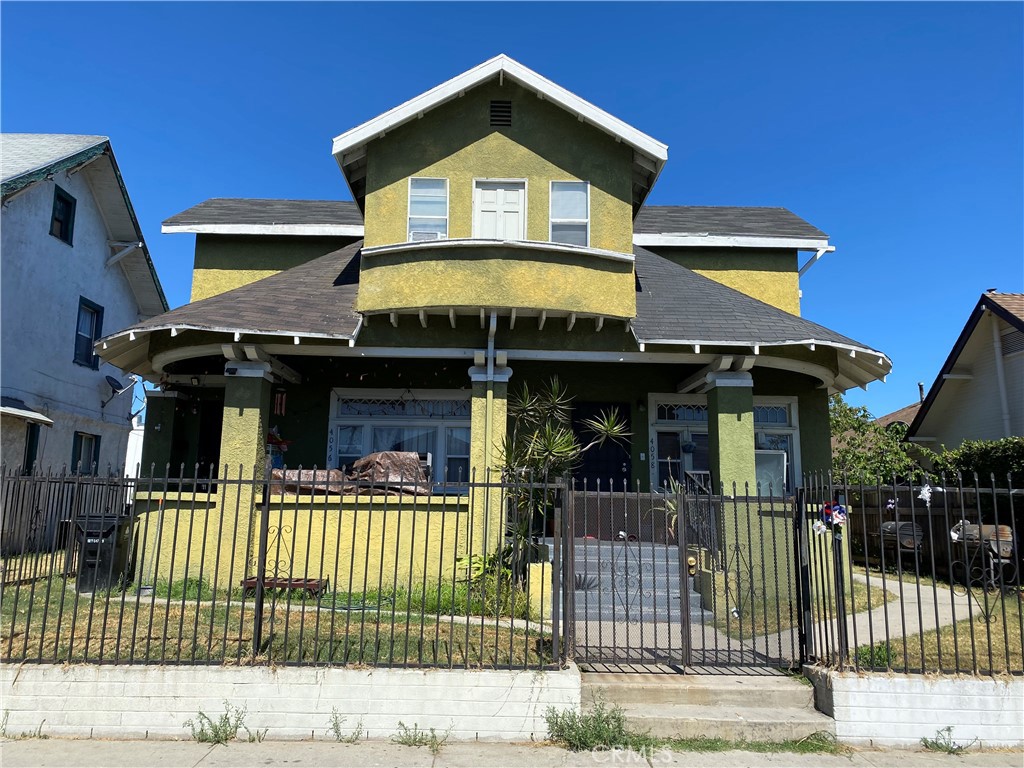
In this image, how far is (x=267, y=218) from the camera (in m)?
15.9

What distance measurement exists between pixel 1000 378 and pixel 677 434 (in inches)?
425

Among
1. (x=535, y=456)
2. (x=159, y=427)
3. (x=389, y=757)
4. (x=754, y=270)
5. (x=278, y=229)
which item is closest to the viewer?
(x=389, y=757)

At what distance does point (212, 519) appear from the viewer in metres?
10.6

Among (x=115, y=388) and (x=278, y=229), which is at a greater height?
(x=278, y=229)

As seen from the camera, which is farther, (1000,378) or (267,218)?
(1000,378)

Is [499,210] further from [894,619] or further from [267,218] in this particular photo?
[894,619]

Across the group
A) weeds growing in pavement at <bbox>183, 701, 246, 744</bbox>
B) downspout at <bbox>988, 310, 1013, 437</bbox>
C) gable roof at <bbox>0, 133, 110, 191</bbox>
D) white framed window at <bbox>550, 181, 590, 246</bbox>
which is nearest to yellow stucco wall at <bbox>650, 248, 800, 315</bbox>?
white framed window at <bbox>550, 181, 590, 246</bbox>

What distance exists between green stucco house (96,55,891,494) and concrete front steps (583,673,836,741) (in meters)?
4.34

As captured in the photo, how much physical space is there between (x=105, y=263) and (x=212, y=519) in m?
11.5

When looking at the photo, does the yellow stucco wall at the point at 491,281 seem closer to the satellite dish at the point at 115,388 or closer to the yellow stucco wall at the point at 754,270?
the yellow stucco wall at the point at 754,270

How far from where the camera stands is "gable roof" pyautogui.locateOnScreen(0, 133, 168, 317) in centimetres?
1533

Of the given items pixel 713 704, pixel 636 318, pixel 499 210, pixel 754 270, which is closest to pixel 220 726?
pixel 713 704

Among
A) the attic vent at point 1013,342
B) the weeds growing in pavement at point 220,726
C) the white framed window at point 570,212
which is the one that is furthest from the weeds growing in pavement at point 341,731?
the attic vent at point 1013,342

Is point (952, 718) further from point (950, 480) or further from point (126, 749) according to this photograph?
point (950, 480)
